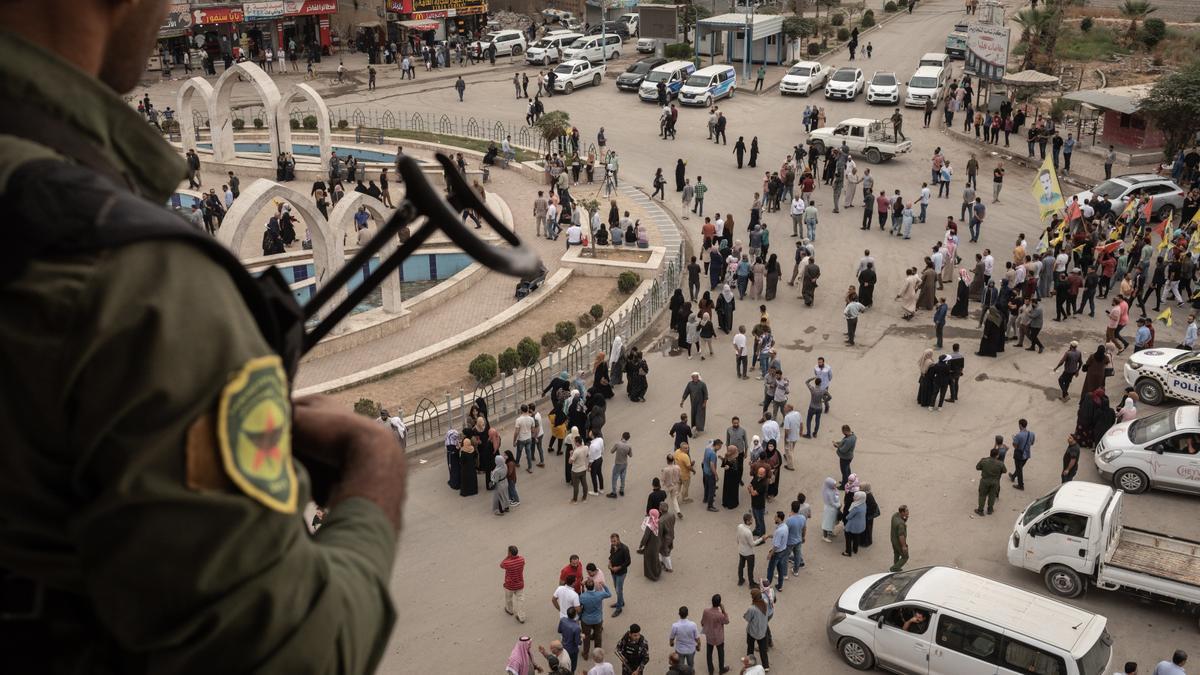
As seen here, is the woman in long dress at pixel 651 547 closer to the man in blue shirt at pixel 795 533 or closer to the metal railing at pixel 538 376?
the man in blue shirt at pixel 795 533

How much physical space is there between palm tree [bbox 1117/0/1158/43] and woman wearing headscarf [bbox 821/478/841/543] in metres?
44.4

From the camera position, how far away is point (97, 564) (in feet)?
4.66

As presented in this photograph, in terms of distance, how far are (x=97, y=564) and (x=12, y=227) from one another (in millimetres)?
420

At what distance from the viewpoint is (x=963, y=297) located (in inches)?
1042

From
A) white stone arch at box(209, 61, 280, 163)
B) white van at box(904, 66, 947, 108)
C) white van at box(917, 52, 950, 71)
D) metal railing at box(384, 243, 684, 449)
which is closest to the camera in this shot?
metal railing at box(384, 243, 684, 449)

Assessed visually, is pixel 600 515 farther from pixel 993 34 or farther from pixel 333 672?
pixel 993 34

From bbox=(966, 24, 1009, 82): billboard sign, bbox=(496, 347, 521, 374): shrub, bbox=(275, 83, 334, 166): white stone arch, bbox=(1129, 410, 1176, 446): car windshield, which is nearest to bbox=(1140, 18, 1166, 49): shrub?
bbox=(966, 24, 1009, 82): billboard sign

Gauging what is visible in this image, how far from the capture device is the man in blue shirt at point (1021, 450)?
62.8 ft

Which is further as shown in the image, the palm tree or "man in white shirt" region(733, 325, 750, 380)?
the palm tree

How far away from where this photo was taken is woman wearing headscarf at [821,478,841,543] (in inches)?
690

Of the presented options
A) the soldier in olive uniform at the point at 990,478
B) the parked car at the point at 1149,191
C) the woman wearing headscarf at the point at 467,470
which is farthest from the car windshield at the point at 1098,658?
the parked car at the point at 1149,191

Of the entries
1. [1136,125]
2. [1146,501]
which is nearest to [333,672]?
[1146,501]

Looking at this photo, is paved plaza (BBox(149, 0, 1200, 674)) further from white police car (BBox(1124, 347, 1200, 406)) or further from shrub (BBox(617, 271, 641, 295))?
shrub (BBox(617, 271, 641, 295))

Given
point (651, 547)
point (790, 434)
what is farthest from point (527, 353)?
point (651, 547)
